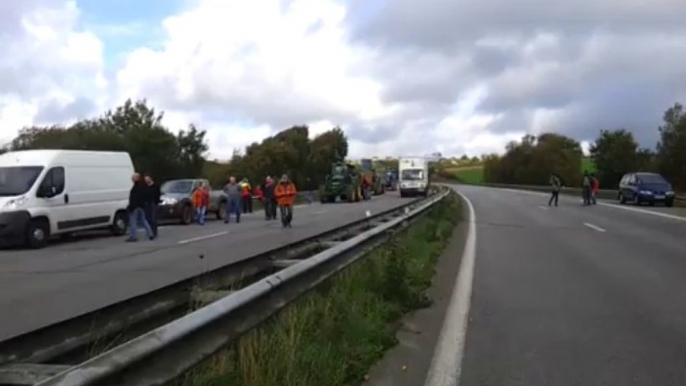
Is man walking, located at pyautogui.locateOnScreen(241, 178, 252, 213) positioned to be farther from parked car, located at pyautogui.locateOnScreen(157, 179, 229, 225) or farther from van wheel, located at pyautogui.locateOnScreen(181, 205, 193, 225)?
van wheel, located at pyautogui.locateOnScreen(181, 205, 193, 225)

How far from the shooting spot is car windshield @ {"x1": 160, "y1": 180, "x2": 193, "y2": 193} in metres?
33.4

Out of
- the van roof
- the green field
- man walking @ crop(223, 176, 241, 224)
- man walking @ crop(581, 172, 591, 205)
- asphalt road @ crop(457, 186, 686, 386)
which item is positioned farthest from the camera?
the green field

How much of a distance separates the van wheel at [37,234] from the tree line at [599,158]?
5856 centimetres

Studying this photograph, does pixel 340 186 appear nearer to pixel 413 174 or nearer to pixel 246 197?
pixel 413 174

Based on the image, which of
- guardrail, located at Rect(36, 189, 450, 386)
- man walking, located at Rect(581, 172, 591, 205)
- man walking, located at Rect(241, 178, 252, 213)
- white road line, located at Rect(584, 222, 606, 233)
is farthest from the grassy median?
man walking, located at Rect(581, 172, 591, 205)

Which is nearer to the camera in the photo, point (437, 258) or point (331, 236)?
point (331, 236)

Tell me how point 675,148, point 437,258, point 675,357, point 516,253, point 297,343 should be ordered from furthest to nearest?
point 675,148 → point 516,253 → point 437,258 → point 675,357 → point 297,343

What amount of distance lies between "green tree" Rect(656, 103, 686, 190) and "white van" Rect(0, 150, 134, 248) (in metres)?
55.4

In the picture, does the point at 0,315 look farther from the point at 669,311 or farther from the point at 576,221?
the point at 576,221

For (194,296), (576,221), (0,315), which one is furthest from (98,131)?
(194,296)

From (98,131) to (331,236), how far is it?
56.3 metres

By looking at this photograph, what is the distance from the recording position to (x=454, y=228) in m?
26.0

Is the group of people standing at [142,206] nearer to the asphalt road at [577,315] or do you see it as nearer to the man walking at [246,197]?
the asphalt road at [577,315]

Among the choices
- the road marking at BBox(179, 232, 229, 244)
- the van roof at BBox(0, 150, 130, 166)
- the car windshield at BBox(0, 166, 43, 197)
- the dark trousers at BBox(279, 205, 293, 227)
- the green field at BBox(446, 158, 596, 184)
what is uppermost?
the van roof at BBox(0, 150, 130, 166)
